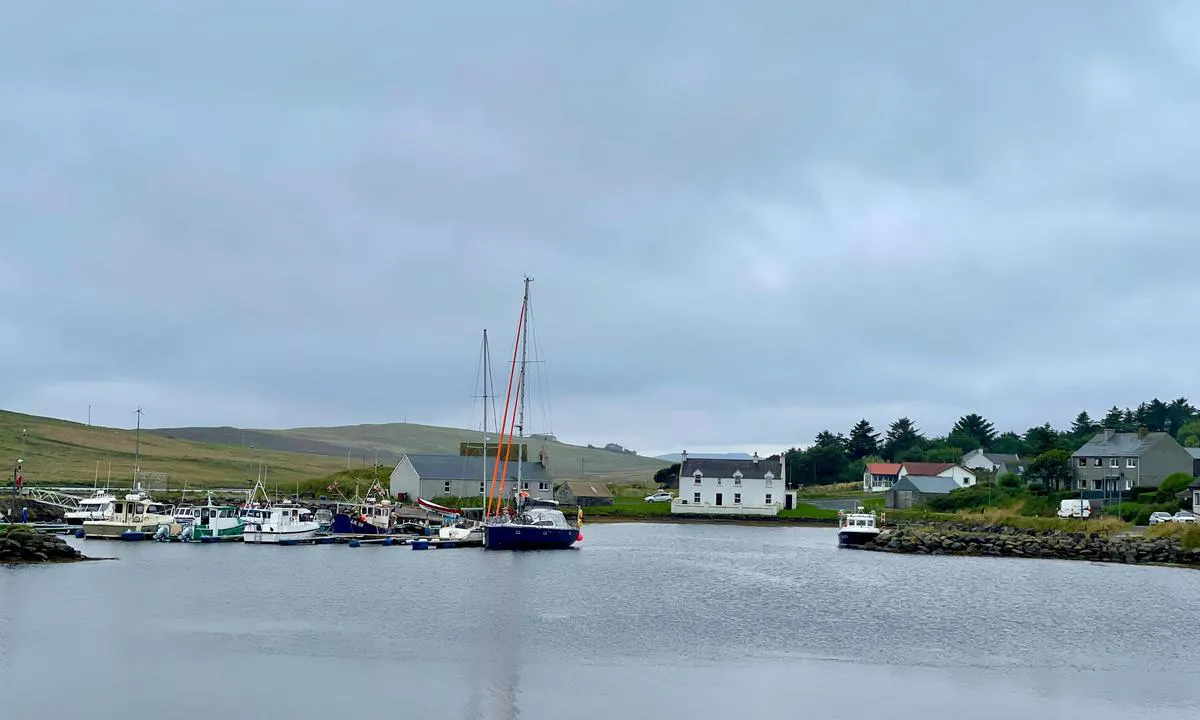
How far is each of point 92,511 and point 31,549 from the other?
980 inches

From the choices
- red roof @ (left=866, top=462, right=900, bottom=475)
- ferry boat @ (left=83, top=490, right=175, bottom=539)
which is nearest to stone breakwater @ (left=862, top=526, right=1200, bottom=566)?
ferry boat @ (left=83, top=490, right=175, bottom=539)

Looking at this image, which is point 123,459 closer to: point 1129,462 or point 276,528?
point 276,528

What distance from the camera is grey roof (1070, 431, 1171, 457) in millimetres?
102250

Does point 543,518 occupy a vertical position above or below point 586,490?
below

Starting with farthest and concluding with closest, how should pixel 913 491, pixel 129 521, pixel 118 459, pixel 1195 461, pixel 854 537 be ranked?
pixel 118 459, pixel 913 491, pixel 1195 461, pixel 854 537, pixel 129 521

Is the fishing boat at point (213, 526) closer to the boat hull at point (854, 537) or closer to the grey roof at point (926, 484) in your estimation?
the boat hull at point (854, 537)

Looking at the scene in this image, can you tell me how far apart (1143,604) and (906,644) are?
57.8ft

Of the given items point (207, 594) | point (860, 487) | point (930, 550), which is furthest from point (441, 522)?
point (860, 487)

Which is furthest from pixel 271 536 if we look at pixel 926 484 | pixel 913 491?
pixel 926 484

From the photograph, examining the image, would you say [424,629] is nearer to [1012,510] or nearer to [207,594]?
[207,594]

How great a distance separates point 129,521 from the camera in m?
75.4

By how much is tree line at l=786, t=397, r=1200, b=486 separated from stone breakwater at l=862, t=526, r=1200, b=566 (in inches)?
1948

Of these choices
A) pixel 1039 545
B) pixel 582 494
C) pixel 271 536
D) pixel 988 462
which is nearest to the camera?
pixel 271 536

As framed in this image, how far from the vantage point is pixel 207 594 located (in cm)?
4481
